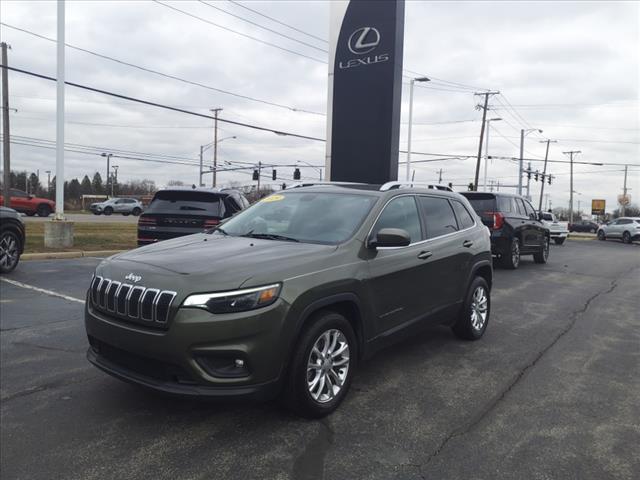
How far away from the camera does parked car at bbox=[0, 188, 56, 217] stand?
33.5 meters

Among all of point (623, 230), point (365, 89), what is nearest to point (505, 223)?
point (365, 89)

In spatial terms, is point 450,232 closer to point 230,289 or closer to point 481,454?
point 481,454

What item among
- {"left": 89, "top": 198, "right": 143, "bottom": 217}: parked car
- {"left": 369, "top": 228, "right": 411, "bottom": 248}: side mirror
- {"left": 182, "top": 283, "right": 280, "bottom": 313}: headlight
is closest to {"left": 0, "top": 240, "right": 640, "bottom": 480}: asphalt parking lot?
{"left": 182, "top": 283, "right": 280, "bottom": 313}: headlight

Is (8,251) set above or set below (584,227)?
above

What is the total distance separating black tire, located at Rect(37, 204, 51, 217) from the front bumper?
118ft

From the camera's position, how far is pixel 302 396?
3387 mm

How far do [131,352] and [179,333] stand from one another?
0.45 m

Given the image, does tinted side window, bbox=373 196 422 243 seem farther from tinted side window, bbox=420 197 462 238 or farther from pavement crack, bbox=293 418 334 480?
pavement crack, bbox=293 418 334 480

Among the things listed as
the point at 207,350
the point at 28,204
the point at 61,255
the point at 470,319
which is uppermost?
the point at 28,204

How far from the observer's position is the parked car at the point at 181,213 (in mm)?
9203

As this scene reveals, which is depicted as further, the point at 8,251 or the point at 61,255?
the point at 61,255

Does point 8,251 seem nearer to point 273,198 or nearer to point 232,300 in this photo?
point 273,198

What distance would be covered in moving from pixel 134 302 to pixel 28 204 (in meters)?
35.9

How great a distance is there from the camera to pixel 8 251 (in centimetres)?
931
